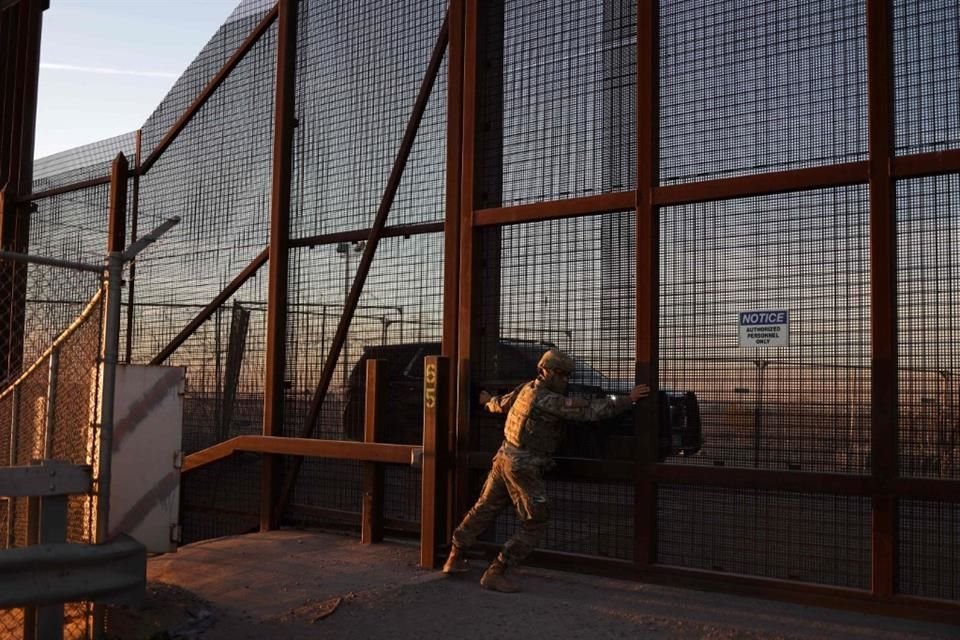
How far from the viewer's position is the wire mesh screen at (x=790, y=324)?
583 centimetres

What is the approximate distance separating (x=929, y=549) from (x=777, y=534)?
871mm

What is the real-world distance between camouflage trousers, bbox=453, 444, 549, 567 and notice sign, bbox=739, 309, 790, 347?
1.59 metres

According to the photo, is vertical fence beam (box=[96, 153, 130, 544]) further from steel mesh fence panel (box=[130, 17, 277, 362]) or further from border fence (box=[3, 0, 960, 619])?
steel mesh fence panel (box=[130, 17, 277, 362])

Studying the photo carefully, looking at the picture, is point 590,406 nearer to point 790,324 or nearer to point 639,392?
point 639,392

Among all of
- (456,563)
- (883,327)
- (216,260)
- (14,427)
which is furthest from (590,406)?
(216,260)

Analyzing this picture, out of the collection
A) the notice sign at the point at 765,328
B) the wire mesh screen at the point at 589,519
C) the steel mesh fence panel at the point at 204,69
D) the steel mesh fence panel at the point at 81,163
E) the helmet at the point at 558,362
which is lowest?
the wire mesh screen at the point at 589,519

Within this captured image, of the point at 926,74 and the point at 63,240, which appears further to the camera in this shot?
the point at 63,240

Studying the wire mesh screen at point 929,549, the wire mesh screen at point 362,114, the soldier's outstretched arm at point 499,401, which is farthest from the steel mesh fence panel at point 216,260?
the wire mesh screen at point 929,549

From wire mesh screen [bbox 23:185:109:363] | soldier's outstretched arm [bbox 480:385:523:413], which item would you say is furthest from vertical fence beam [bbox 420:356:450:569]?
wire mesh screen [bbox 23:185:109:363]

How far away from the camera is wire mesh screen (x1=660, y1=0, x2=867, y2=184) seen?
5977 mm

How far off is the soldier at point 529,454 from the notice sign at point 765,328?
74 centimetres

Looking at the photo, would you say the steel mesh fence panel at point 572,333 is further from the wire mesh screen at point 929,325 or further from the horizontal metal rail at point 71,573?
the horizontal metal rail at point 71,573

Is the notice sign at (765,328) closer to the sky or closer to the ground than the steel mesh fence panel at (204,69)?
closer to the ground

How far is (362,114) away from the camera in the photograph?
338 inches
